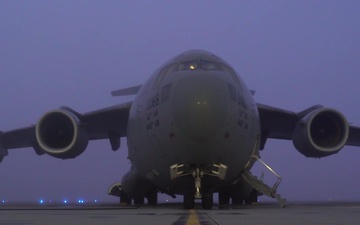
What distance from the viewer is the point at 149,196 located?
17.4m

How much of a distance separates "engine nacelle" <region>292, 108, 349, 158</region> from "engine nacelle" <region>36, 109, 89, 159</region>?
18.7 ft

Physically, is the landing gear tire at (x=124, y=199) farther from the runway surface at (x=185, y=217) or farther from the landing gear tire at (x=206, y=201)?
the runway surface at (x=185, y=217)

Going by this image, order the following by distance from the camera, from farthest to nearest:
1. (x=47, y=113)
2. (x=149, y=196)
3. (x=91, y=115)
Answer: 1. (x=149, y=196)
2. (x=91, y=115)
3. (x=47, y=113)

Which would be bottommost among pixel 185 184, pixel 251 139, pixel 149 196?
pixel 149 196

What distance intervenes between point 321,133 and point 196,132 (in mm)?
5607

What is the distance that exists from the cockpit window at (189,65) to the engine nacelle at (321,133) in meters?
3.83

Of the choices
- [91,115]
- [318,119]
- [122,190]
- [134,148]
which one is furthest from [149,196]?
[318,119]

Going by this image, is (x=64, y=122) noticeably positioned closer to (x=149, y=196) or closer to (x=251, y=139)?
(x=149, y=196)

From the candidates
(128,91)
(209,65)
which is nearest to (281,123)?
(128,91)

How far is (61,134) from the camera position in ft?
49.4

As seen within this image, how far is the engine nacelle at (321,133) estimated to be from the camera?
46.9 ft

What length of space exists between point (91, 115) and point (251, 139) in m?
5.82

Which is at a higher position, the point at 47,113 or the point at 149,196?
the point at 47,113

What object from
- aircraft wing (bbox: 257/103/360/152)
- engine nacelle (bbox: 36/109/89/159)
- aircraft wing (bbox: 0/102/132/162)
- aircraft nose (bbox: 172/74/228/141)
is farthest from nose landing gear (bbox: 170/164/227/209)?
aircraft wing (bbox: 0/102/132/162)
